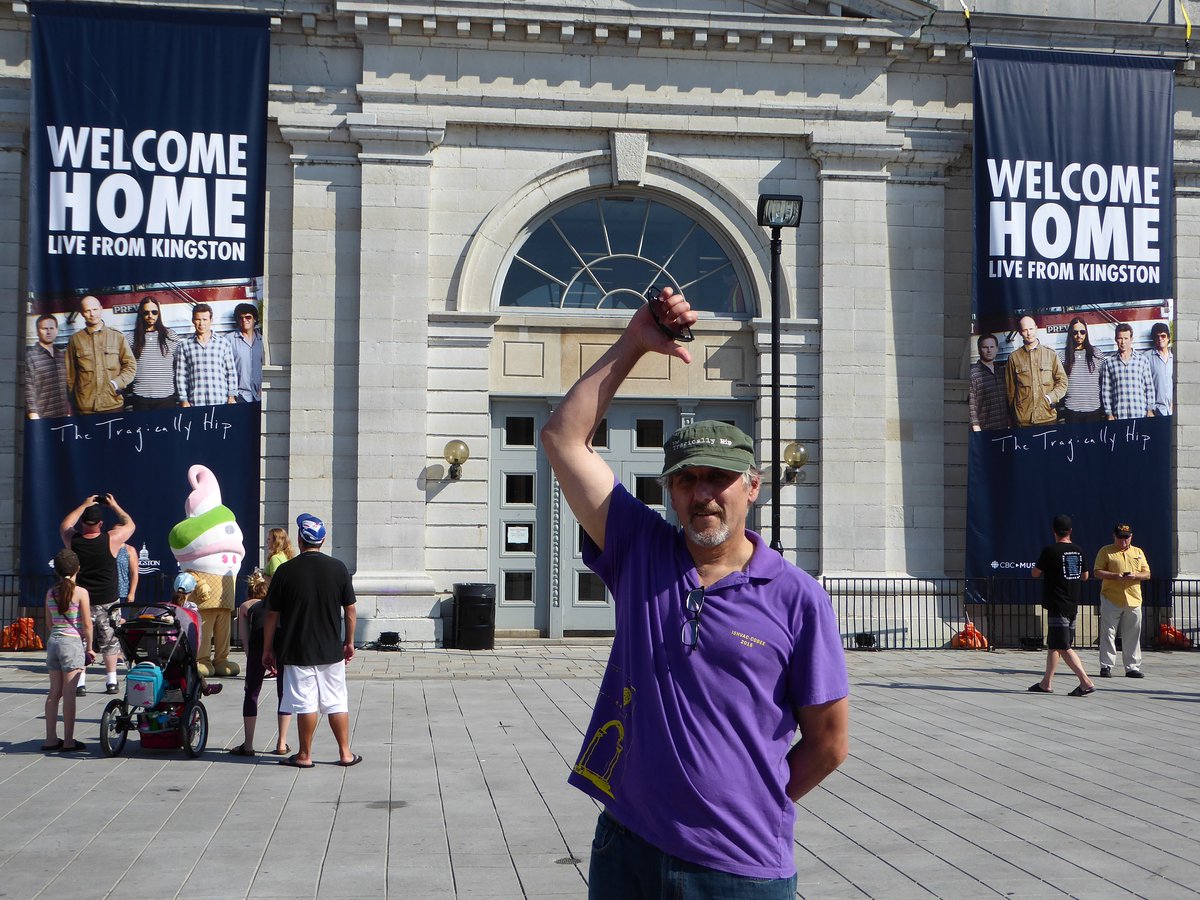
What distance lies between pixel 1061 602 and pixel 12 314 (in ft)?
48.5

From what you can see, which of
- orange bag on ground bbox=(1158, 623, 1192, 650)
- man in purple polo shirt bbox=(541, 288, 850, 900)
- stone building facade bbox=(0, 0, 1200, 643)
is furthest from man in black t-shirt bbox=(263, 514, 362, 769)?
orange bag on ground bbox=(1158, 623, 1192, 650)

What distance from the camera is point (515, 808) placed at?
8.55 meters

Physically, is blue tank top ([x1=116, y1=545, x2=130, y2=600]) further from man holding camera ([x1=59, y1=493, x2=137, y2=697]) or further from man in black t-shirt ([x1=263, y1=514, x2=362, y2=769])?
man in black t-shirt ([x1=263, y1=514, x2=362, y2=769])

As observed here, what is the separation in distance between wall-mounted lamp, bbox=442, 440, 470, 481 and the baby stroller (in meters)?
9.10

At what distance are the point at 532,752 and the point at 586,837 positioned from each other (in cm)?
292

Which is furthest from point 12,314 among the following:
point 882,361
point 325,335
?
point 882,361

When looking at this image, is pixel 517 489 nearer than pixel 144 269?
No

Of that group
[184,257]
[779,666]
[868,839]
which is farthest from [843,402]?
[779,666]

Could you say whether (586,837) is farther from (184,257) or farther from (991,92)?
(991,92)

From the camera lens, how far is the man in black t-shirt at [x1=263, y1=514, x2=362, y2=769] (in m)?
9.90

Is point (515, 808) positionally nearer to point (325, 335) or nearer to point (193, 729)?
point (193, 729)

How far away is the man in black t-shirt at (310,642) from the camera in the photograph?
32.5ft

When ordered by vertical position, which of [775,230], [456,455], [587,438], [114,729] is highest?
[775,230]

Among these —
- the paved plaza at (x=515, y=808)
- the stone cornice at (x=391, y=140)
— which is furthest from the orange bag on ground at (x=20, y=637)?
the stone cornice at (x=391, y=140)
